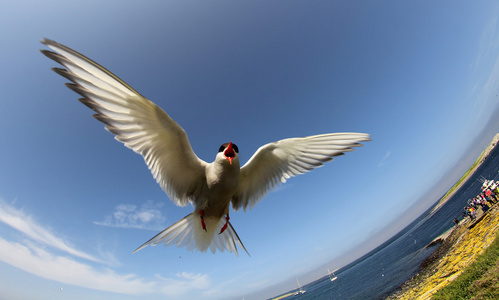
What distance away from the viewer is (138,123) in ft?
11.2

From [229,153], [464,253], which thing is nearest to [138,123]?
[229,153]

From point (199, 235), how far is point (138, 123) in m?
2.66

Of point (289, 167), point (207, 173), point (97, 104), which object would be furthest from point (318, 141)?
point (97, 104)

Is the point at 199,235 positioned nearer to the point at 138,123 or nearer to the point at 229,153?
the point at 229,153

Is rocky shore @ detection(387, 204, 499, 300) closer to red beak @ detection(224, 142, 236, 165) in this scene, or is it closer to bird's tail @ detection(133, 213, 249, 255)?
bird's tail @ detection(133, 213, 249, 255)

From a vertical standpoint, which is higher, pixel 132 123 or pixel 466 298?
pixel 132 123

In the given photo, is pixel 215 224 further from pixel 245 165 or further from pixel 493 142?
pixel 493 142

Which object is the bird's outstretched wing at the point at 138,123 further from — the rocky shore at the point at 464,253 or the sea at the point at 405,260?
the sea at the point at 405,260

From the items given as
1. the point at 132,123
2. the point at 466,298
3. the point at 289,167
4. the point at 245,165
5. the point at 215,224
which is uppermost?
the point at 132,123

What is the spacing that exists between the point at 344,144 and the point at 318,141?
52 cm

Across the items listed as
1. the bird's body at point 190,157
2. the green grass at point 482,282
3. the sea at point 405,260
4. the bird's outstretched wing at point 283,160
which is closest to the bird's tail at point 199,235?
the bird's body at point 190,157

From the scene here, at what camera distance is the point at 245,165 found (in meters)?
4.73

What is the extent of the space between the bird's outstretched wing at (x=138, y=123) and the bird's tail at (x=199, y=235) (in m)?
0.49

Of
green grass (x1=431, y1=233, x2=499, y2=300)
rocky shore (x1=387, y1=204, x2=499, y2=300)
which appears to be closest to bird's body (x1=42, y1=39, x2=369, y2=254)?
green grass (x1=431, y1=233, x2=499, y2=300)
